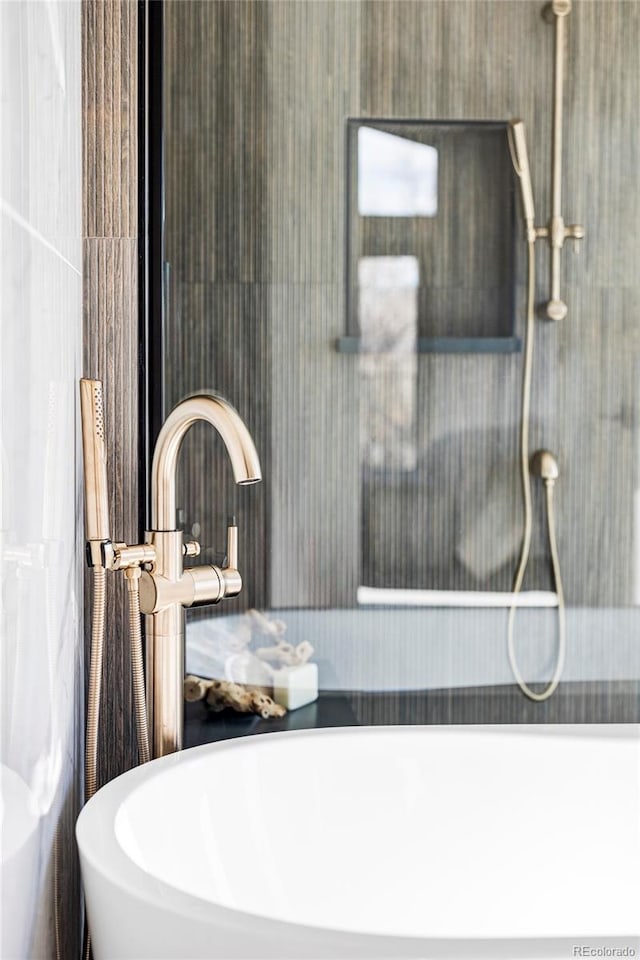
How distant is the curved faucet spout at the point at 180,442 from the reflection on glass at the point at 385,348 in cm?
46

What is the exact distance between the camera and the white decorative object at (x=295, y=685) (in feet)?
5.70

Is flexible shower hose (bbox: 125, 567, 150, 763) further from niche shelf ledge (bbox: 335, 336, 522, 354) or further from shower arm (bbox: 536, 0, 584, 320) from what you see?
shower arm (bbox: 536, 0, 584, 320)

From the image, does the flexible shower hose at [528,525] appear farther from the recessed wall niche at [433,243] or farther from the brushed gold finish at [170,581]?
the brushed gold finish at [170,581]

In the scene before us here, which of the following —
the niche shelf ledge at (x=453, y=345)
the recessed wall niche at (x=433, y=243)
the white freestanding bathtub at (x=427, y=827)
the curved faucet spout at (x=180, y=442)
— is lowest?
the white freestanding bathtub at (x=427, y=827)

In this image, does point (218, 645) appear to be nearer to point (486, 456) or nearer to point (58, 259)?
point (486, 456)

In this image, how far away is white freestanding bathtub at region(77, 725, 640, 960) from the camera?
132 cm

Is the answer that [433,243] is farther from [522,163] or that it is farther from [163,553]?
[163,553]

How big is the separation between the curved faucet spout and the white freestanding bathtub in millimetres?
324

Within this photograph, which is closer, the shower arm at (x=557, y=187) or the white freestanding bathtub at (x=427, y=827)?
the white freestanding bathtub at (x=427, y=827)

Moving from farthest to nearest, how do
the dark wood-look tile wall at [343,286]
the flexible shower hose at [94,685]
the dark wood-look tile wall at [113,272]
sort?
the dark wood-look tile wall at [343,286]
the dark wood-look tile wall at [113,272]
the flexible shower hose at [94,685]

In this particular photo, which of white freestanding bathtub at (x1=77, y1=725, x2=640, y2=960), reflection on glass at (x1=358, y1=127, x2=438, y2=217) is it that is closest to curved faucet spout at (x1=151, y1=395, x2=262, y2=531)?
white freestanding bathtub at (x1=77, y1=725, x2=640, y2=960)

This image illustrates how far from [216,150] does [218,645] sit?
85cm

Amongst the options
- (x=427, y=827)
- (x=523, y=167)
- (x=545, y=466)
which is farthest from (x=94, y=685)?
(x=523, y=167)

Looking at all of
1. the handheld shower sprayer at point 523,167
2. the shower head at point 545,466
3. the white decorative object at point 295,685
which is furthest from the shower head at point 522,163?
the white decorative object at point 295,685
